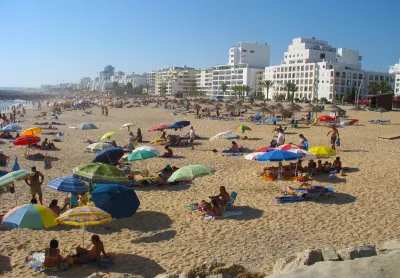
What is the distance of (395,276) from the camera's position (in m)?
5.02

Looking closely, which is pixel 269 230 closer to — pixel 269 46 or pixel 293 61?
pixel 293 61

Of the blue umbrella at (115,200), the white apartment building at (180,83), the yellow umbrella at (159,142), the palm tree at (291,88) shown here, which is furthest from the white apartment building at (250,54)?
the blue umbrella at (115,200)

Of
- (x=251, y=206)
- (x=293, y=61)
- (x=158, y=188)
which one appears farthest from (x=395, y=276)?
(x=293, y=61)

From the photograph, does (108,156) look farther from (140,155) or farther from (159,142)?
(159,142)

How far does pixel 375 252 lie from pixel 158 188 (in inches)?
289

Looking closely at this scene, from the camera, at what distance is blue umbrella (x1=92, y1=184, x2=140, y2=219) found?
8.17 meters

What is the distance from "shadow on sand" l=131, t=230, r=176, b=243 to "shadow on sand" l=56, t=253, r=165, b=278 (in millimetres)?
833

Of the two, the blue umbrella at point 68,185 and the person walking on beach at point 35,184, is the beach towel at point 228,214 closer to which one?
the blue umbrella at point 68,185

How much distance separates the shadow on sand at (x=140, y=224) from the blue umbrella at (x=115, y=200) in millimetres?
581

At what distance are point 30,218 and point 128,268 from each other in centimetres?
205

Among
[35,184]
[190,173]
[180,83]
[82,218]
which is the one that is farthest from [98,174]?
[180,83]

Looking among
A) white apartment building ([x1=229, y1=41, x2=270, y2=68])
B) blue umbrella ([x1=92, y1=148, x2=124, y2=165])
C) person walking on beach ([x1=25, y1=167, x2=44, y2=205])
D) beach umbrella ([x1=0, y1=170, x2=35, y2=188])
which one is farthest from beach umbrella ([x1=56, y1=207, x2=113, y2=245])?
white apartment building ([x1=229, y1=41, x2=270, y2=68])

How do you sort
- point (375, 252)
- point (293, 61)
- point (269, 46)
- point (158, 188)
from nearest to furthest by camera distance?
point (375, 252) → point (158, 188) → point (293, 61) → point (269, 46)

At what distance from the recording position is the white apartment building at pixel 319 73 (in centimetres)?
7188
